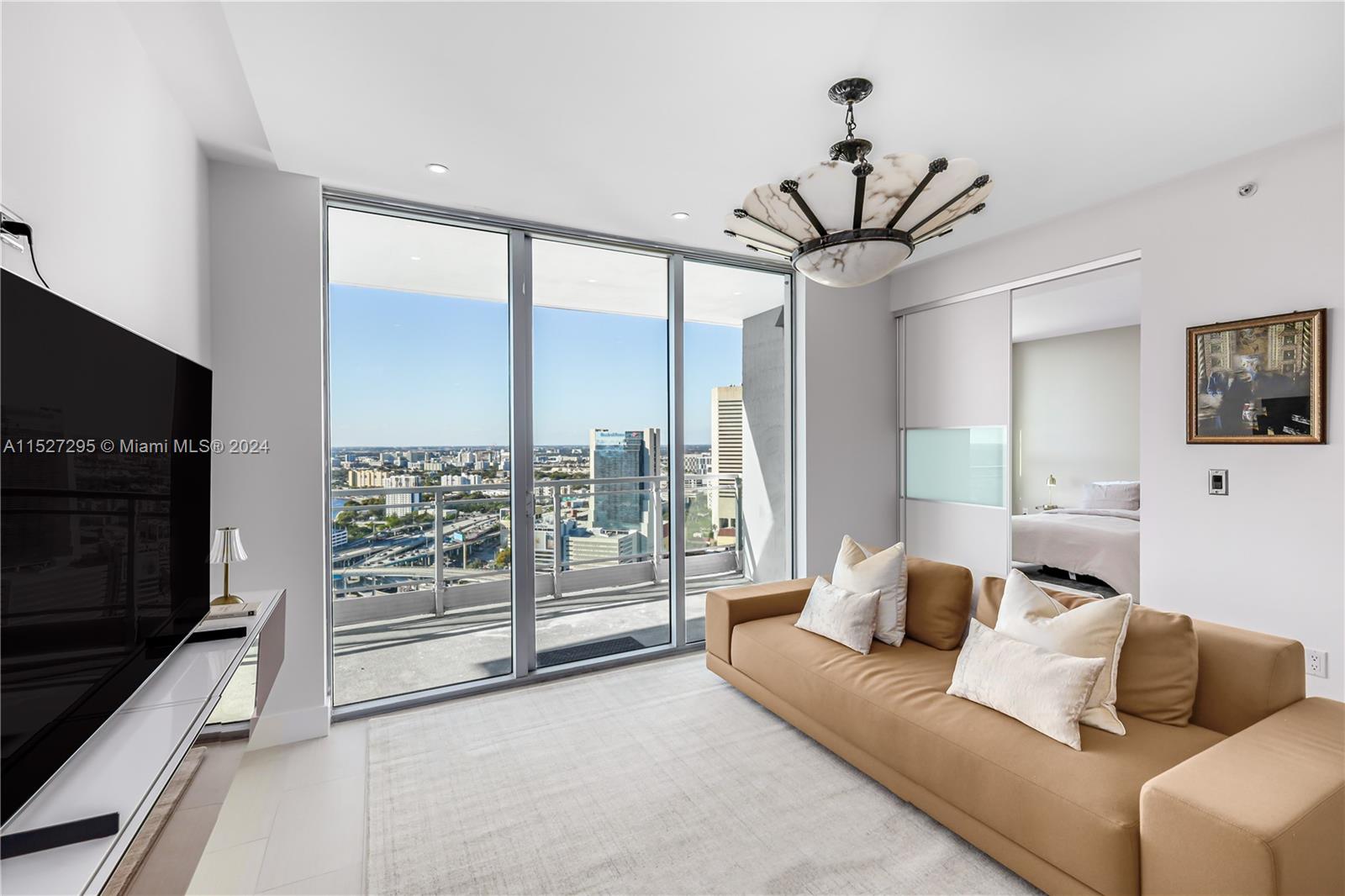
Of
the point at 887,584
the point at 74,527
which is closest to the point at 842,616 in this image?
the point at 887,584

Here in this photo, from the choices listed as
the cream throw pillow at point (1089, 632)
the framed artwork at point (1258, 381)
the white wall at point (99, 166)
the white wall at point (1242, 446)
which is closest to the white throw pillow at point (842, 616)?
the cream throw pillow at point (1089, 632)

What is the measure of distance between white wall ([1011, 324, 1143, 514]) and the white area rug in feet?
7.25

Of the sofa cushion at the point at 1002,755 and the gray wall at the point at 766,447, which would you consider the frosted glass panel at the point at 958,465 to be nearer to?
the gray wall at the point at 766,447

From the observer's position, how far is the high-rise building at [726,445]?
4.19 m

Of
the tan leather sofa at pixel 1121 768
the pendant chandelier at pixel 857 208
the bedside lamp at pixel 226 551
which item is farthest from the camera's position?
the bedside lamp at pixel 226 551

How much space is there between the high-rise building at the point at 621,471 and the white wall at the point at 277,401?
148 centimetres

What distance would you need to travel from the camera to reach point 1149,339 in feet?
10.2

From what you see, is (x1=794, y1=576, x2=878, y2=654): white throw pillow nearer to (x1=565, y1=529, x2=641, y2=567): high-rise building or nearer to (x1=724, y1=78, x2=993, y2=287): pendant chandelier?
(x1=565, y1=529, x2=641, y2=567): high-rise building

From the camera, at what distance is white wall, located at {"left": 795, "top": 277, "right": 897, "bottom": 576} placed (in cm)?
434

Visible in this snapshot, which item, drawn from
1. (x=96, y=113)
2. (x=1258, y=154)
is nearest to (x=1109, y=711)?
(x=1258, y=154)

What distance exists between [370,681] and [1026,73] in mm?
3892

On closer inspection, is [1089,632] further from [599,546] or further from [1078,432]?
[599,546]

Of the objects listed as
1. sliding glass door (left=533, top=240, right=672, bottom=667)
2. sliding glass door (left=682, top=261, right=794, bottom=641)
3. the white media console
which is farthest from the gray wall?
the white media console

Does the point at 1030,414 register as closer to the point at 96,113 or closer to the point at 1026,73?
→ the point at 1026,73
